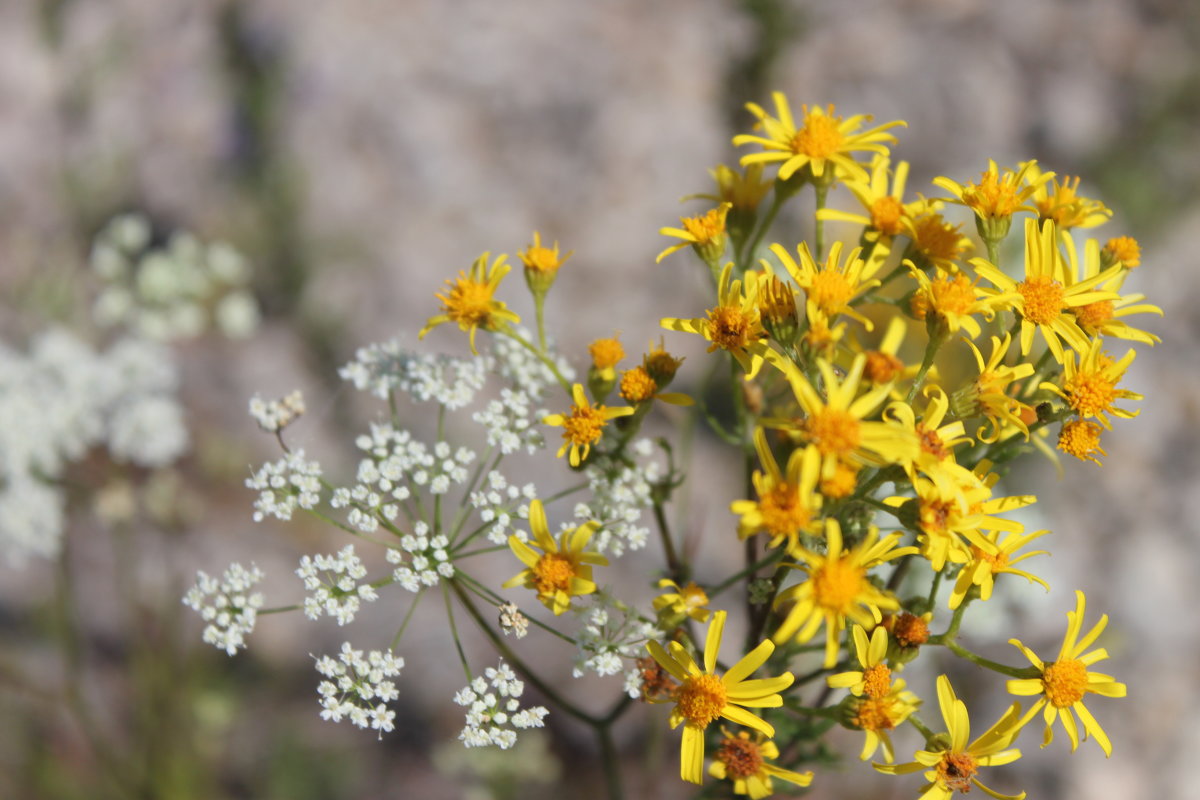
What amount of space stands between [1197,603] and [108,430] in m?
6.59

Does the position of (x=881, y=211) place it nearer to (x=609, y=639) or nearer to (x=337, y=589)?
(x=609, y=639)

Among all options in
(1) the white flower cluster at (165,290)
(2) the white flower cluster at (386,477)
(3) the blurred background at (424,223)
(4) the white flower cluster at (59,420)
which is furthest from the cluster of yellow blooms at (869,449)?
(3) the blurred background at (424,223)

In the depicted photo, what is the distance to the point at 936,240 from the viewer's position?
2.19m

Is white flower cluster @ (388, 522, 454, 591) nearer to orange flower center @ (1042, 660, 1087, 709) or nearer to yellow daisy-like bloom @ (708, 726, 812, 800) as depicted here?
yellow daisy-like bloom @ (708, 726, 812, 800)

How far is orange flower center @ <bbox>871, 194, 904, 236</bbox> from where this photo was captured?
223 centimetres

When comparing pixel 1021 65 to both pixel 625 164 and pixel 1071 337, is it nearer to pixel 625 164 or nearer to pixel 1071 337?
pixel 625 164

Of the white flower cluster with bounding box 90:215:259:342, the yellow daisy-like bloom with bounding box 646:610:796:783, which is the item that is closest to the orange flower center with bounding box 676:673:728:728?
the yellow daisy-like bloom with bounding box 646:610:796:783

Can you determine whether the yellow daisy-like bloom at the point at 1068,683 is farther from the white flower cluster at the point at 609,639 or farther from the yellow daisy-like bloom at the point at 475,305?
the yellow daisy-like bloom at the point at 475,305

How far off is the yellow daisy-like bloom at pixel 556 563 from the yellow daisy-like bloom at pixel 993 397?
Result: 0.94m

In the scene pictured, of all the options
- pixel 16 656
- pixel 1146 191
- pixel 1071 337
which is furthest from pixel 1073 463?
pixel 16 656

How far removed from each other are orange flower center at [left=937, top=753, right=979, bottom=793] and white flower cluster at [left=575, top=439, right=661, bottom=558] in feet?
3.01

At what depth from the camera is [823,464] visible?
1.75m

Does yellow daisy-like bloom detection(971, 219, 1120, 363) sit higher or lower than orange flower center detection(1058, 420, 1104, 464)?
higher

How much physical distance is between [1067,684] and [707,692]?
0.90 m
